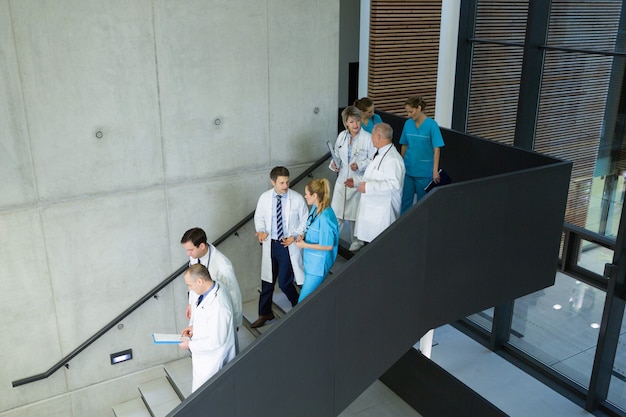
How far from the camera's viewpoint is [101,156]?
7094 millimetres

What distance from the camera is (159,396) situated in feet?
25.7

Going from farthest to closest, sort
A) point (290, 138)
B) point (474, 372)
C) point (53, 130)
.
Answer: point (474, 372) → point (290, 138) → point (53, 130)

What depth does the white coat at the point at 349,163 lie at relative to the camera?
724cm

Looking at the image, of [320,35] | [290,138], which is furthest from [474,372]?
[320,35]

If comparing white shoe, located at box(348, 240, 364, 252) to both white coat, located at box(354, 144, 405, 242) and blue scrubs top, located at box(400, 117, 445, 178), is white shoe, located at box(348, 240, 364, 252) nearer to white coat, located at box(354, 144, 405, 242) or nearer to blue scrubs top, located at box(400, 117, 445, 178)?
white coat, located at box(354, 144, 405, 242)

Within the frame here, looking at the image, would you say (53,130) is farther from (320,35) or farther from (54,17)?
(320,35)

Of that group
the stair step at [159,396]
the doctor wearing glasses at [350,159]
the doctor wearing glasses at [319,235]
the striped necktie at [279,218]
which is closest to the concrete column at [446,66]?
the doctor wearing glasses at [350,159]

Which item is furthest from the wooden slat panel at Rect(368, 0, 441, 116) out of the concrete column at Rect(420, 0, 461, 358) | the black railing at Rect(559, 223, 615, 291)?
the black railing at Rect(559, 223, 615, 291)

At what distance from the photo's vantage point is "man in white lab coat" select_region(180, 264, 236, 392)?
5266 mm

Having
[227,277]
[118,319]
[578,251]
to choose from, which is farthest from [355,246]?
[578,251]

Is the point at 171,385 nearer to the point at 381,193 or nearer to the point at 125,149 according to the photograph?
the point at 125,149

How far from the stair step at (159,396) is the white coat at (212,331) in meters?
2.39

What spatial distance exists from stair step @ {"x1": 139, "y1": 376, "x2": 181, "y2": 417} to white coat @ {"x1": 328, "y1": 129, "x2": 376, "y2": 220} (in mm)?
3089

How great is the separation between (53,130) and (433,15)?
669 centimetres
